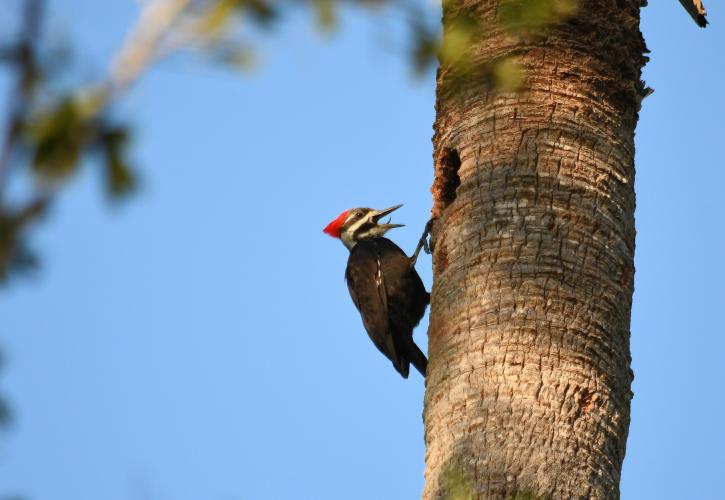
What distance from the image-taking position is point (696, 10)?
5301 mm

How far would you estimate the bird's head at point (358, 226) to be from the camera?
7.39 metres

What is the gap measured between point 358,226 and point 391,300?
1.17 m

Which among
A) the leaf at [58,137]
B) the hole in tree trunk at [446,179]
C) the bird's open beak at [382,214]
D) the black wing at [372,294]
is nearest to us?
the leaf at [58,137]

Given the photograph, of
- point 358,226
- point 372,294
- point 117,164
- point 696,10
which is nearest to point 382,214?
point 358,226

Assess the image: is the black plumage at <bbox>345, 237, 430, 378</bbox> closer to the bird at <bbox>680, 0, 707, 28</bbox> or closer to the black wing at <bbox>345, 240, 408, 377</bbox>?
the black wing at <bbox>345, 240, 408, 377</bbox>

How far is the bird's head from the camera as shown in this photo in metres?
7.39

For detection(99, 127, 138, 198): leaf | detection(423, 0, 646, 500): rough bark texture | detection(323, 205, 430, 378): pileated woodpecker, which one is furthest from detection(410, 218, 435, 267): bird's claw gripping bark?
detection(99, 127, 138, 198): leaf

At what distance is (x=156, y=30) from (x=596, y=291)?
2268mm

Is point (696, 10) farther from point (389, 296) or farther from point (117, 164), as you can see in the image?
point (117, 164)

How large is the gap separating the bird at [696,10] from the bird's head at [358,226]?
8.38ft

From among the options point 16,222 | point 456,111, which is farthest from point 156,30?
point 456,111

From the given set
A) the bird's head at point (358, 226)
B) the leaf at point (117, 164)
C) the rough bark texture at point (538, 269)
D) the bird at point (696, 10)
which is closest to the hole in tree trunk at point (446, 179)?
the rough bark texture at point (538, 269)

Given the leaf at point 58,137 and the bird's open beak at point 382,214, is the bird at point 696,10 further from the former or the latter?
the leaf at point 58,137

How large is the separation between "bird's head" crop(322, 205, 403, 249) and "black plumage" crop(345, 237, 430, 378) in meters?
0.61
